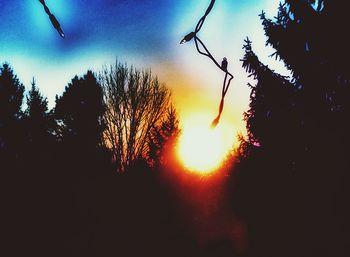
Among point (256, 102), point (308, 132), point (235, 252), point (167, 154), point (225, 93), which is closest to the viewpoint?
point (225, 93)

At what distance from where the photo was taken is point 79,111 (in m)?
22.0

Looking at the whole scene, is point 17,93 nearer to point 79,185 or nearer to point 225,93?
point 79,185

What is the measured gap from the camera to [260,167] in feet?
20.8

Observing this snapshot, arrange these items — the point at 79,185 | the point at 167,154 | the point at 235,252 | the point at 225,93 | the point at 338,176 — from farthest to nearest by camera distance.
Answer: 1. the point at 167,154
2. the point at 79,185
3. the point at 235,252
4. the point at 338,176
5. the point at 225,93

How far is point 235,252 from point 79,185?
6.41 m

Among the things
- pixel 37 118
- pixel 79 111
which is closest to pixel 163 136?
pixel 79 111

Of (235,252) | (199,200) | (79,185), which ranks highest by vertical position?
(79,185)

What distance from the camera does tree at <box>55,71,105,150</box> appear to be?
20014 millimetres

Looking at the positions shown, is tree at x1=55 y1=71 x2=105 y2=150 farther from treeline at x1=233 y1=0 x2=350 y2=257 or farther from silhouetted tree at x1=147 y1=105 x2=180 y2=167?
treeline at x1=233 y1=0 x2=350 y2=257

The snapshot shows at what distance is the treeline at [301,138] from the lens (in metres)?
4.79

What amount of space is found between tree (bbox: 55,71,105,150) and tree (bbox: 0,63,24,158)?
3.48 metres

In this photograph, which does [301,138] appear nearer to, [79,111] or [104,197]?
[104,197]

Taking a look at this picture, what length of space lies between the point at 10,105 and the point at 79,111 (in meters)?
6.39

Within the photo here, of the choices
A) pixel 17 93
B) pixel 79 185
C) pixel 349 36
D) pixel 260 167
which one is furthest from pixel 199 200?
pixel 17 93
